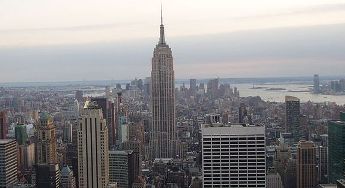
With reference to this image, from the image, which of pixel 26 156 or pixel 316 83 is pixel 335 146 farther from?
pixel 26 156

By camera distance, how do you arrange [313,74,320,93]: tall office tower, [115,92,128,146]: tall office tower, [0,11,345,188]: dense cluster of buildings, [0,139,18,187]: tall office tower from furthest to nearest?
[115,92,128,146]: tall office tower, [0,139,18,187]: tall office tower, [313,74,320,93]: tall office tower, [0,11,345,188]: dense cluster of buildings

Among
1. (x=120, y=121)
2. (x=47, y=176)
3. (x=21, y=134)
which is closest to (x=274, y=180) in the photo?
(x=47, y=176)

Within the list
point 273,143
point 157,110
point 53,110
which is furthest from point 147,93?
point 273,143

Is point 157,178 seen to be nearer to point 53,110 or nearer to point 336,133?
point 53,110

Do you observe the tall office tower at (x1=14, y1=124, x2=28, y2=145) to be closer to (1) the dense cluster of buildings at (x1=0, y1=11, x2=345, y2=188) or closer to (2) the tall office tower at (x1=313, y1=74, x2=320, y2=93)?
(1) the dense cluster of buildings at (x1=0, y1=11, x2=345, y2=188)

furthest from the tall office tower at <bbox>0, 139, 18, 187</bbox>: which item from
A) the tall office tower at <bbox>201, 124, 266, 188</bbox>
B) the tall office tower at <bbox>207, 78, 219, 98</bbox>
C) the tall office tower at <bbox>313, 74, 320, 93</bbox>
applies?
the tall office tower at <bbox>313, 74, 320, 93</bbox>

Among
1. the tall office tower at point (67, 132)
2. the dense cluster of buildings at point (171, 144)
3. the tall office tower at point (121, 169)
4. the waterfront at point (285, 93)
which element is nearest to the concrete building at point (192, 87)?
the dense cluster of buildings at point (171, 144)
